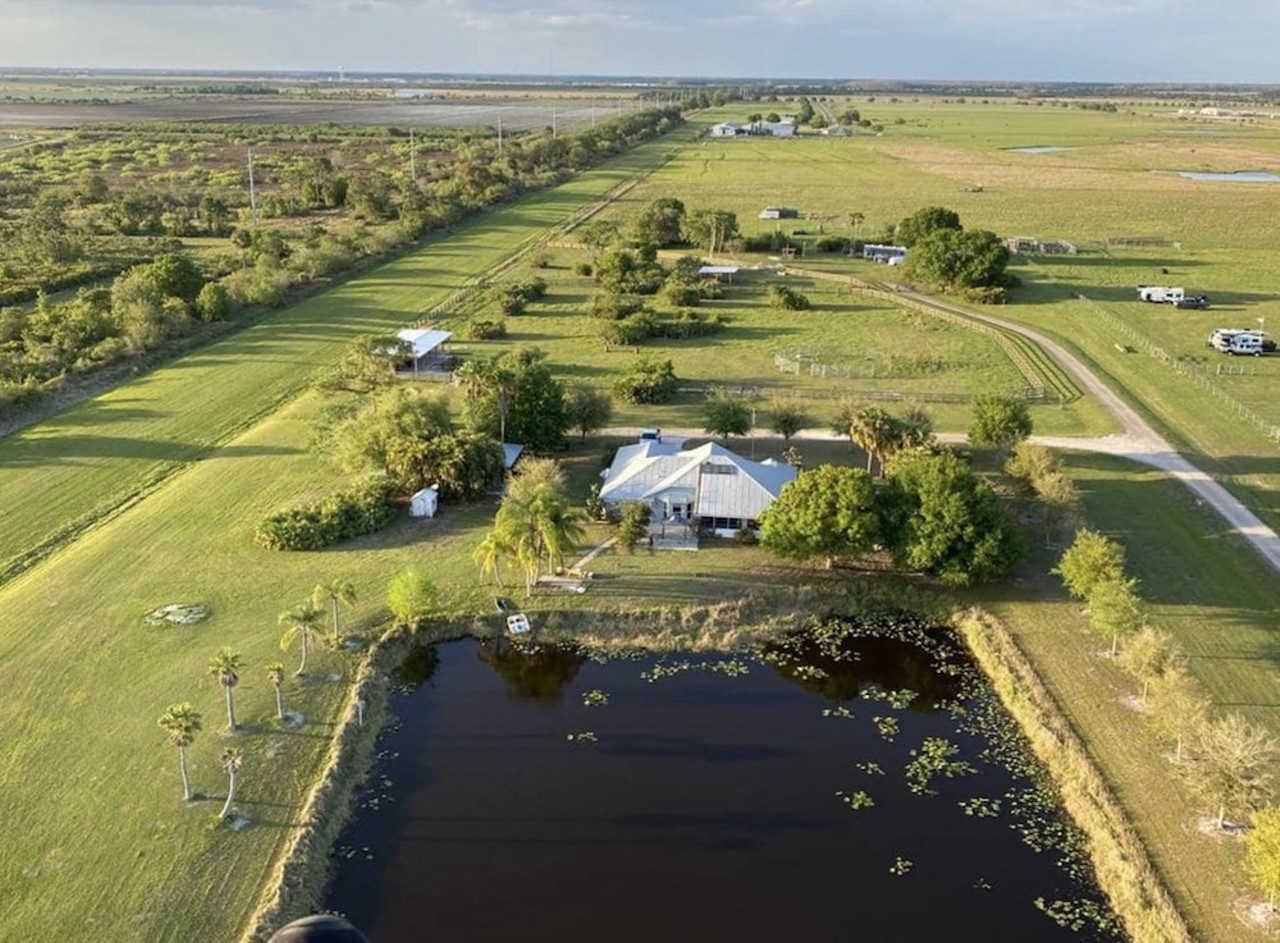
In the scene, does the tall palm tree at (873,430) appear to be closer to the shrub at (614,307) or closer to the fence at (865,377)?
the fence at (865,377)

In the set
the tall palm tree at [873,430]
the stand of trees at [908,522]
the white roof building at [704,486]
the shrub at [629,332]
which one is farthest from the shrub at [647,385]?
the stand of trees at [908,522]

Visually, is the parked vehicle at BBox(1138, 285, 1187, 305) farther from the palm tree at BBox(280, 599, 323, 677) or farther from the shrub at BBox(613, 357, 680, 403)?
the palm tree at BBox(280, 599, 323, 677)

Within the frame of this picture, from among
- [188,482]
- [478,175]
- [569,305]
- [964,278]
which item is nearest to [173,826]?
[188,482]

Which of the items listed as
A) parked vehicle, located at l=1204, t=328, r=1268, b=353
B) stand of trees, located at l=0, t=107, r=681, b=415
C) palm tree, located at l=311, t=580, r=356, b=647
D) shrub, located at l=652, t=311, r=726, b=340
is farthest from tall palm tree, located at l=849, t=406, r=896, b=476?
stand of trees, located at l=0, t=107, r=681, b=415

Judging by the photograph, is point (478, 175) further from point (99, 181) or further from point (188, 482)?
point (188, 482)

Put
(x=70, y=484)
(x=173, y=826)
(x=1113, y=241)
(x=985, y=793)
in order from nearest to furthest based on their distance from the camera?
1. (x=173, y=826)
2. (x=985, y=793)
3. (x=70, y=484)
4. (x=1113, y=241)

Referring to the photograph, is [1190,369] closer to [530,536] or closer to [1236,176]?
[530,536]
